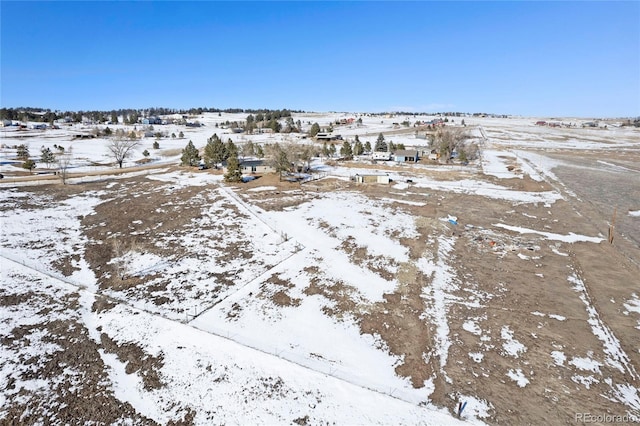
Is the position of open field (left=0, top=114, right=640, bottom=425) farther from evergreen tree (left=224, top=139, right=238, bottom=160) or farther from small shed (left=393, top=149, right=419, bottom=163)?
small shed (left=393, top=149, right=419, bottom=163)

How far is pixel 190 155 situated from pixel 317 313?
159 ft

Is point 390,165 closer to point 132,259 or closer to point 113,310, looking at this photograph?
point 132,259

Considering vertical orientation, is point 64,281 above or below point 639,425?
above

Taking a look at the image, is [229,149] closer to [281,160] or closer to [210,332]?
[281,160]

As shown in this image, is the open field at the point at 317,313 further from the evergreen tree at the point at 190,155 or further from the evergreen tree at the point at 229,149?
the evergreen tree at the point at 190,155

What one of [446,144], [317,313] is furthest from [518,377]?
[446,144]

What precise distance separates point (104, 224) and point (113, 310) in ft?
51.9

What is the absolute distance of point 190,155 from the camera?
55.8 metres

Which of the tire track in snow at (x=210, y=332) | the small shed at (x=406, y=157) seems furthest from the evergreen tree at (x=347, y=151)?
the tire track in snow at (x=210, y=332)

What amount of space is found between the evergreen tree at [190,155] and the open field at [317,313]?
24309 mm

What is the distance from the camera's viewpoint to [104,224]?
28359 millimetres

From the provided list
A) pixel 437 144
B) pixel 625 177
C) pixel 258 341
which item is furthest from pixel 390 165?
pixel 258 341

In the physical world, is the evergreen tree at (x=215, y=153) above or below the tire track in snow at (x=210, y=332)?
above

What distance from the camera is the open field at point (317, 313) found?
1118cm
